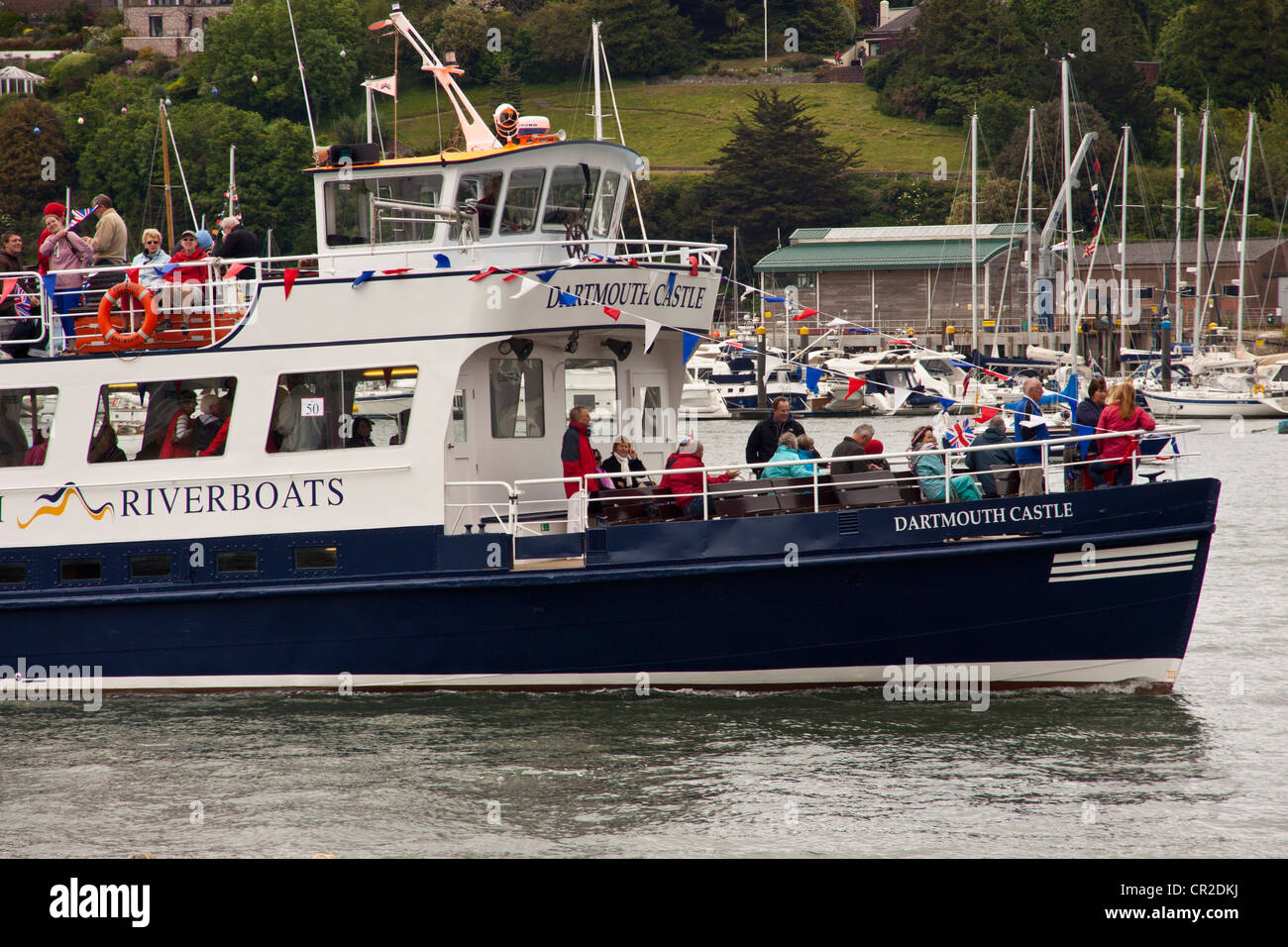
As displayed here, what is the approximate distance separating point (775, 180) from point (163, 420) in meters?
70.4

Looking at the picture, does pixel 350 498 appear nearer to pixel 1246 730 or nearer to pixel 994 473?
pixel 994 473

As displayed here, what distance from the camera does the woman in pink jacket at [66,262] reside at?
13500 millimetres

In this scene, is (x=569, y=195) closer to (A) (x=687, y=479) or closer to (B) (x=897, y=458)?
(A) (x=687, y=479)

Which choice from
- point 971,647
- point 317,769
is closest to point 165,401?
point 317,769

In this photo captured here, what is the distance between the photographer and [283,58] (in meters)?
77.3

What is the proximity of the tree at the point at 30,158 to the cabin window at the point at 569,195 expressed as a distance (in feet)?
209

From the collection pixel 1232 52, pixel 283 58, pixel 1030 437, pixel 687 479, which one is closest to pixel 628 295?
pixel 687 479

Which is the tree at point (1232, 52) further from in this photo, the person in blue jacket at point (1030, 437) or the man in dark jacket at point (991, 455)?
the man in dark jacket at point (991, 455)

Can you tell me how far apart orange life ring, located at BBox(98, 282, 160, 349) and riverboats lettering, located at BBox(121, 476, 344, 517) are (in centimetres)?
134

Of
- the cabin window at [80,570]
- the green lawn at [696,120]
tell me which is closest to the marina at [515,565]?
the cabin window at [80,570]

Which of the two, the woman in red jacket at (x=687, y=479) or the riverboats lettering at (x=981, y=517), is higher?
the woman in red jacket at (x=687, y=479)

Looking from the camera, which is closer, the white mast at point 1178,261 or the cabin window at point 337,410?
the cabin window at point 337,410

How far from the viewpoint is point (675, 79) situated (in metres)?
108

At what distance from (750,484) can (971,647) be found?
234 centimetres
